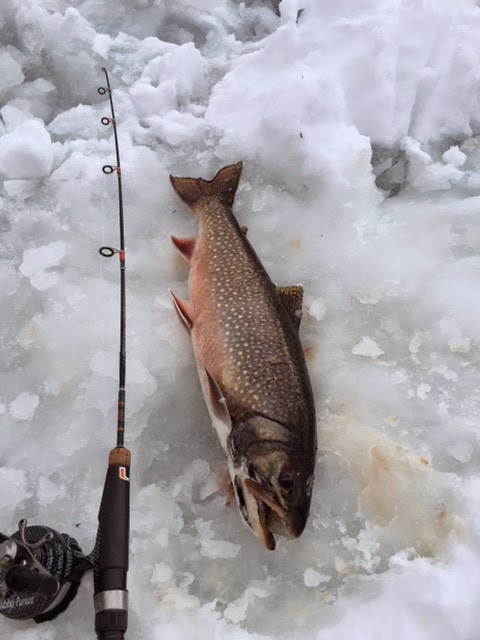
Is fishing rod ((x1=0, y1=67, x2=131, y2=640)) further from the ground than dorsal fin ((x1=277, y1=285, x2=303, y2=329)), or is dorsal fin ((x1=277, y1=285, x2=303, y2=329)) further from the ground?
dorsal fin ((x1=277, y1=285, x2=303, y2=329))

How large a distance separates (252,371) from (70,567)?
1.00 meters

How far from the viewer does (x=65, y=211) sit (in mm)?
3021

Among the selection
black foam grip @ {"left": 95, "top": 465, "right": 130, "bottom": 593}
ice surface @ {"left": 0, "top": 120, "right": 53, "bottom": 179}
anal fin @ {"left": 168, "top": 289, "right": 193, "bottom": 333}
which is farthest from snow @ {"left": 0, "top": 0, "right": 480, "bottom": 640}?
black foam grip @ {"left": 95, "top": 465, "right": 130, "bottom": 593}

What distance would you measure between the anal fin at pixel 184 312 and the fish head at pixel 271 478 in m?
0.68

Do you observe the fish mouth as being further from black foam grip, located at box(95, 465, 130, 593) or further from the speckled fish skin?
black foam grip, located at box(95, 465, 130, 593)

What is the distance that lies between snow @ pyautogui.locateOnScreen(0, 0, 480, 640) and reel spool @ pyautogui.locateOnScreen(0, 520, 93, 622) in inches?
7.3

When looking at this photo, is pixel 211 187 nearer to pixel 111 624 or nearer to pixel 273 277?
pixel 273 277

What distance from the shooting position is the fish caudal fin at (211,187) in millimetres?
2994

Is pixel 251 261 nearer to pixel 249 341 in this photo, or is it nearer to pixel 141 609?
pixel 249 341

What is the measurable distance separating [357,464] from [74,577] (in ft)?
4.04

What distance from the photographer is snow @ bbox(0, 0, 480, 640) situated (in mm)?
2092

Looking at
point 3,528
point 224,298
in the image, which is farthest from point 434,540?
point 3,528

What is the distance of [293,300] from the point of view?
8.41ft

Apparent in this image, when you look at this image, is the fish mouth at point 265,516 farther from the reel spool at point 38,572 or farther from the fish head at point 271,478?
the reel spool at point 38,572
